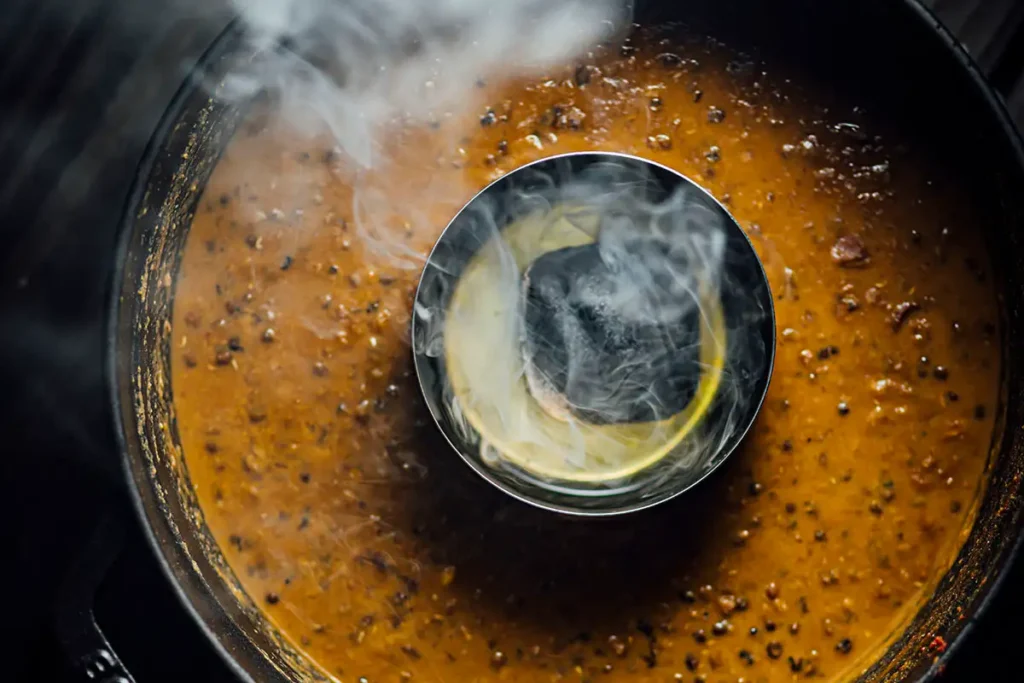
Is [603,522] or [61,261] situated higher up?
[61,261]

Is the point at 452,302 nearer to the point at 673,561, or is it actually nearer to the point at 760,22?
the point at 673,561

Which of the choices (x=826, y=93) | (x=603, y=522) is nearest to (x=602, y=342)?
(x=603, y=522)

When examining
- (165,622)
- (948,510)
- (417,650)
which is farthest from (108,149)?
(948,510)

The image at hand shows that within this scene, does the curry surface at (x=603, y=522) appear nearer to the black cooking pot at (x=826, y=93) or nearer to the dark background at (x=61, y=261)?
the black cooking pot at (x=826, y=93)

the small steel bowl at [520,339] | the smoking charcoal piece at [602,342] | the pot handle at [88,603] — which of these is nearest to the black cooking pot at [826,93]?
the pot handle at [88,603]

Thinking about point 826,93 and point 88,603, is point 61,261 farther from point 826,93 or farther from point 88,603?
point 826,93

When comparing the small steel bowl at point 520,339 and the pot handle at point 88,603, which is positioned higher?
the small steel bowl at point 520,339

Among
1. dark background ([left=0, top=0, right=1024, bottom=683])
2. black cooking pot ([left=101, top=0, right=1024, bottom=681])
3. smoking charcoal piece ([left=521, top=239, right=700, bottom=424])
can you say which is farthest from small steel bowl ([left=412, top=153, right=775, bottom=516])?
dark background ([left=0, top=0, right=1024, bottom=683])
